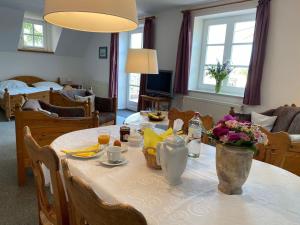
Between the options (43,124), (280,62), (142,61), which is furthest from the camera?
(280,62)

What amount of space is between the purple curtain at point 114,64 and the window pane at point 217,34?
7.84ft

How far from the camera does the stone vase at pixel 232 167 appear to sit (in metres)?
0.95

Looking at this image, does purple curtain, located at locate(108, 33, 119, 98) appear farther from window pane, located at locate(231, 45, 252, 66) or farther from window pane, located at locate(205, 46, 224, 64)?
window pane, located at locate(231, 45, 252, 66)

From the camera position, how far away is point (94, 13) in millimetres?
1198

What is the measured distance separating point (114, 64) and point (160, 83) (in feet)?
5.51

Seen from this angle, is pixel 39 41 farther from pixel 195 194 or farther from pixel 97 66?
pixel 195 194

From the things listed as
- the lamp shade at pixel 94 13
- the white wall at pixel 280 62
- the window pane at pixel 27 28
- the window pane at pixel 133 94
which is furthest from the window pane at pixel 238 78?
the window pane at pixel 27 28

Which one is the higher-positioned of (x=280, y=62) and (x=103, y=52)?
(x=103, y=52)

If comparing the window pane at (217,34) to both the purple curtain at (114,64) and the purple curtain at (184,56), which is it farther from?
the purple curtain at (114,64)

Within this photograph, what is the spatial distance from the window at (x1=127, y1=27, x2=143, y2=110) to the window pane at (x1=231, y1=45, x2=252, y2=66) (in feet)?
8.17

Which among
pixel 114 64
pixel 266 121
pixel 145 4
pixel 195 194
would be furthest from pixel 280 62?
pixel 114 64

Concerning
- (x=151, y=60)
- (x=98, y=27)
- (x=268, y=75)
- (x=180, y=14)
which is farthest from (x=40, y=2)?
(x=268, y=75)

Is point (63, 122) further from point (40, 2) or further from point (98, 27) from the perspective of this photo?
point (40, 2)

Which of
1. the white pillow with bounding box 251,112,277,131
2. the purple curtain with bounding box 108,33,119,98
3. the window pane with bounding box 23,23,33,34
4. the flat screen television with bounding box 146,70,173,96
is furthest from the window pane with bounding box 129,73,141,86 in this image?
the white pillow with bounding box 251,112,277,131
